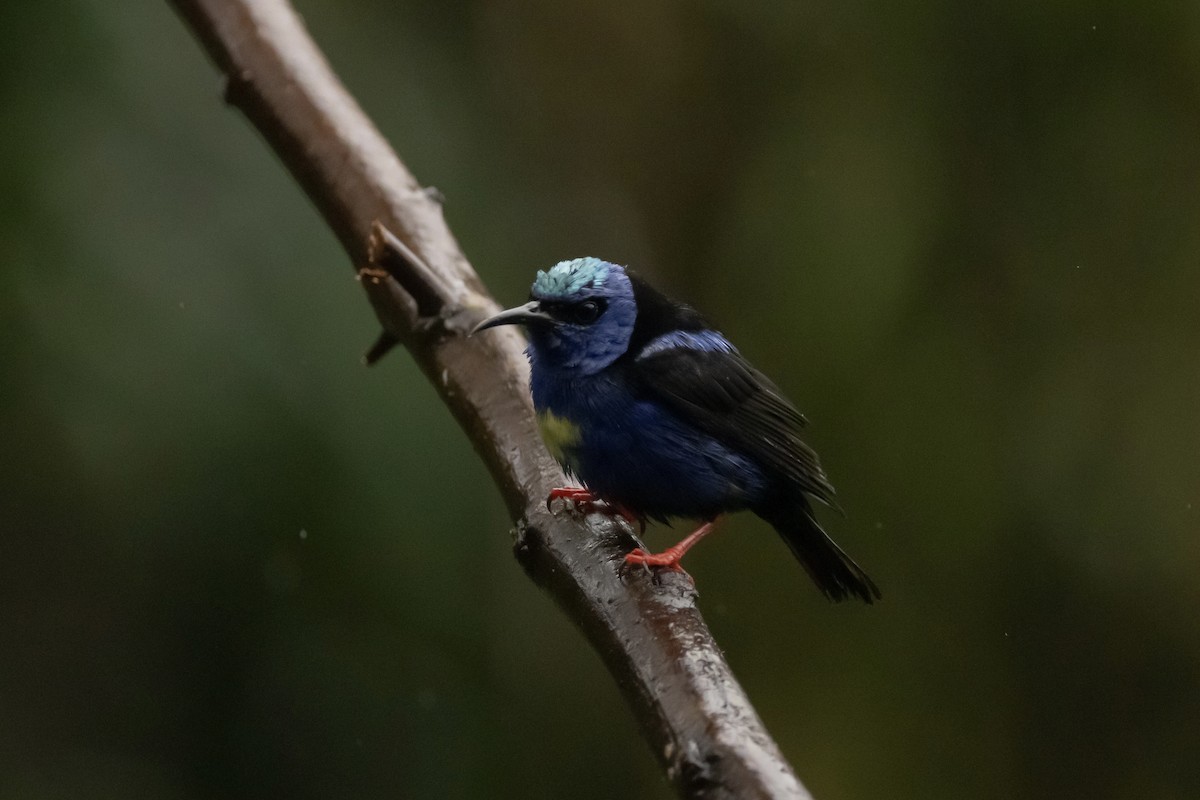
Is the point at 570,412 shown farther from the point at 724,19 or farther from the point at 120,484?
the point at 724,19

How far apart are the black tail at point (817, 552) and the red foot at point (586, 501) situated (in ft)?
1.00

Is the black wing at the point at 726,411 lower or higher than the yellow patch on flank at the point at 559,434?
lower

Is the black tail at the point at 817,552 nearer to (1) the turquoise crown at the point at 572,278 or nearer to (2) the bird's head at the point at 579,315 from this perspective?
(2) the bird's head at the point at 579,315

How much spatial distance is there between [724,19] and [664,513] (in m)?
2.91

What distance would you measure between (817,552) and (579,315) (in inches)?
27.7

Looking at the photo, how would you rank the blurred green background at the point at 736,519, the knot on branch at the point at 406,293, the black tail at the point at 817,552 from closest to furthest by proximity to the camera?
the black tail at the point at 817,552 → the knot on branch at the point at 406,293 → the blurred green background at the point at 736,519

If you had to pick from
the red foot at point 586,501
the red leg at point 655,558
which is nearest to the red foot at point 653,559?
the red leg at point 655,558

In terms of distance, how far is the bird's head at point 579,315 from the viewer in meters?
2.45

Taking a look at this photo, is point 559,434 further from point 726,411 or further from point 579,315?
point 726,411

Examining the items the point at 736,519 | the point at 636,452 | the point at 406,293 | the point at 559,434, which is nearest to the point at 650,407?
the point at 636,452

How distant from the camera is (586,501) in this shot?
2.44m

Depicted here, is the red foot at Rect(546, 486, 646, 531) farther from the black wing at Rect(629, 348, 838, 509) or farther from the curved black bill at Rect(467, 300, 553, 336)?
the curved black bill at Rect(467, 300, 553, 336)

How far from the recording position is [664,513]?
2.49m

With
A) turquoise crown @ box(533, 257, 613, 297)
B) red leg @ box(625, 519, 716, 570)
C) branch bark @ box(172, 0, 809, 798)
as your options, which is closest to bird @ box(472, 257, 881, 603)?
turquoise crown @ box(533, 257, 613, 297)
